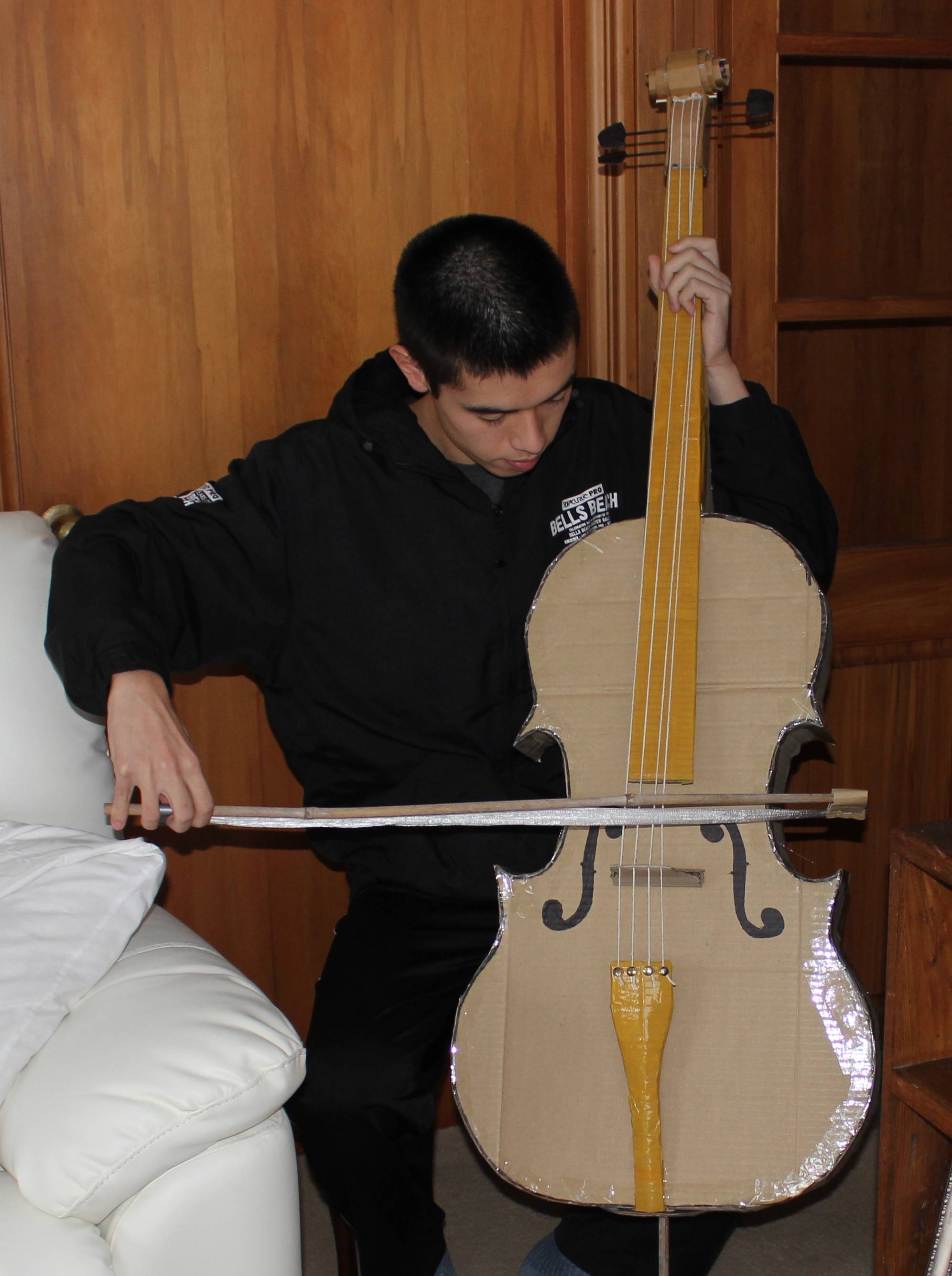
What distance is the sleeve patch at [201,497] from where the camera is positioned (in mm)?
1411

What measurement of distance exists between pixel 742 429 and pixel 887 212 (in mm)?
779

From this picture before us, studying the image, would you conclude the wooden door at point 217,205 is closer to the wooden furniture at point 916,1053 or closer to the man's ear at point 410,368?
the man's ear at point 410,368

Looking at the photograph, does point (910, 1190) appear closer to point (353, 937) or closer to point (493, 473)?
point (353, 937)

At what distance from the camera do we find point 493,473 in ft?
4.62

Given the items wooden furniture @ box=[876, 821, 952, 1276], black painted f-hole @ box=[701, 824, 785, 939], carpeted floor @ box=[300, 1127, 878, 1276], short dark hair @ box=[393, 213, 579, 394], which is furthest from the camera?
carpeted floor @ box=[300, 1127, 878, 1276]

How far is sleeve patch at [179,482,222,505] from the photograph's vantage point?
4.63 feet

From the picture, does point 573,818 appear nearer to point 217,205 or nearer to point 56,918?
point 56,918

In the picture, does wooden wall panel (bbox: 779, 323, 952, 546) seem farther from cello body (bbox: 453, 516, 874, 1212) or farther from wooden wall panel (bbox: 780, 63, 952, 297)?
cello body (bbox: 453, 516, 874, 1212)

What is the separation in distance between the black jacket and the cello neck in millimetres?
137

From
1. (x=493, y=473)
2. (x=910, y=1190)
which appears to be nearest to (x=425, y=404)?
(x=493, y=473)

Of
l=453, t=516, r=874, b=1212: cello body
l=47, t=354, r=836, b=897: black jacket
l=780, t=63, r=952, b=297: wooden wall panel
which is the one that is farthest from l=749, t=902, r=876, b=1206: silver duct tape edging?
l=780, t=63, r=952, b=297: wooden wall panel

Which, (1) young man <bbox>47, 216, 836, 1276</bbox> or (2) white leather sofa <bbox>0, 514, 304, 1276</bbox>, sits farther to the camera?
(1) young man <bbox>47, 216, 836, 1276</bbox>

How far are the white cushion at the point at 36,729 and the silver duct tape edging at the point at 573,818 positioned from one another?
35 centimetres

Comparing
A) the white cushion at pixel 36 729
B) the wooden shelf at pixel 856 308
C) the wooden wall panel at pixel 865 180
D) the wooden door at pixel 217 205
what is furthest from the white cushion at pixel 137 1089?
the wooden wall panel at pixel 865 180
